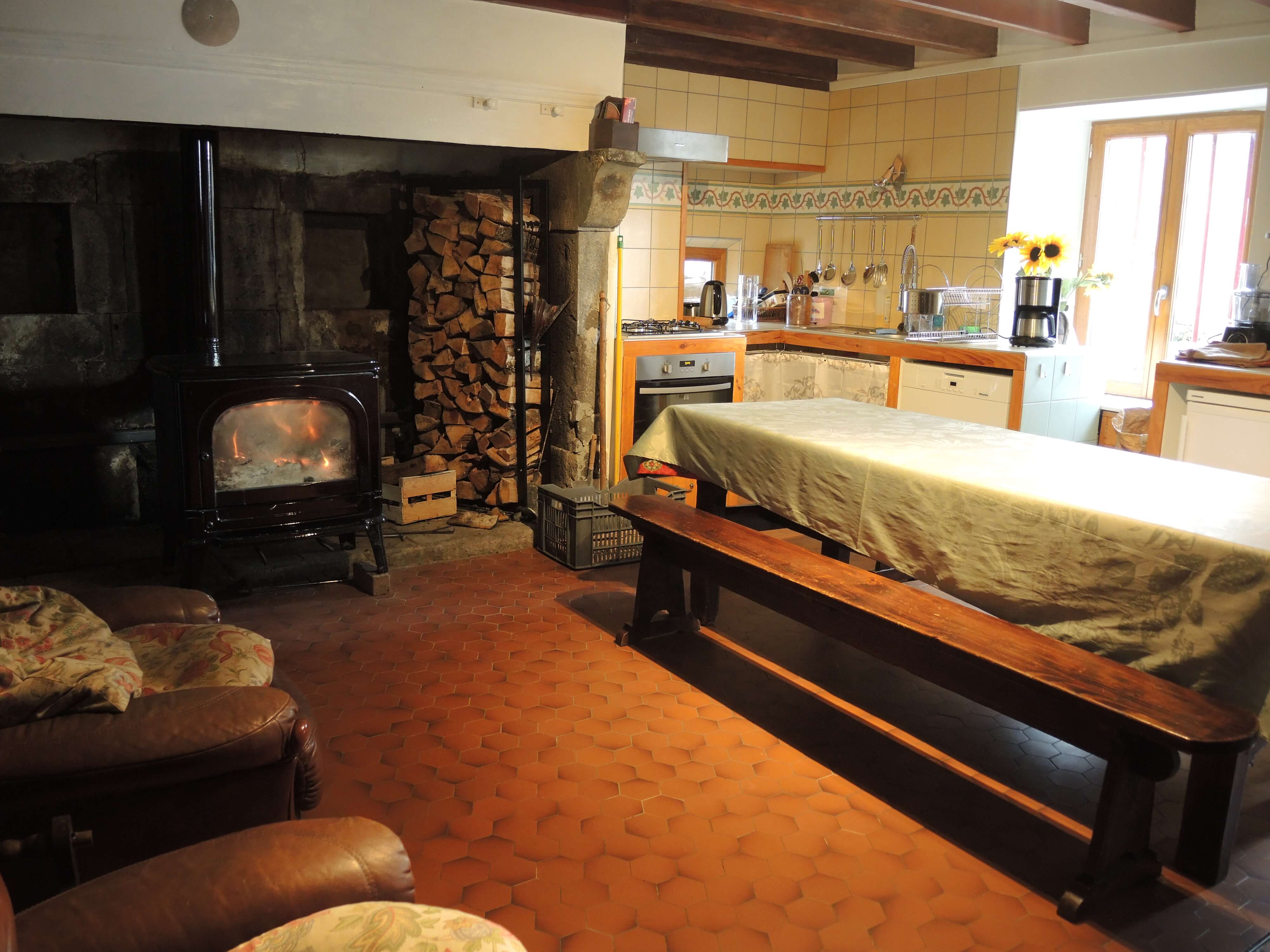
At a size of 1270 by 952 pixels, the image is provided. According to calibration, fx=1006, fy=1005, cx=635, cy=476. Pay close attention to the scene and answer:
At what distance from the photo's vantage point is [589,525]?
13.7 feet

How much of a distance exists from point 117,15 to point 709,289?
3.06 metres

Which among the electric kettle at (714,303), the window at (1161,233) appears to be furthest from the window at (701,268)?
the window at (1161,233)

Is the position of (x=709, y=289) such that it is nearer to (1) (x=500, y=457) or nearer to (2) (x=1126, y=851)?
(1) (x=500, y=457)

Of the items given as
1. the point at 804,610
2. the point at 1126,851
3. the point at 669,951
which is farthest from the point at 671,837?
Result: the point at 1126,851

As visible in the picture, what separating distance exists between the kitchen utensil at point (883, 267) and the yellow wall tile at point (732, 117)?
0.98 m

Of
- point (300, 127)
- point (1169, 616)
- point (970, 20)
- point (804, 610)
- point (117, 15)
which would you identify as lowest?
point (804, 610)

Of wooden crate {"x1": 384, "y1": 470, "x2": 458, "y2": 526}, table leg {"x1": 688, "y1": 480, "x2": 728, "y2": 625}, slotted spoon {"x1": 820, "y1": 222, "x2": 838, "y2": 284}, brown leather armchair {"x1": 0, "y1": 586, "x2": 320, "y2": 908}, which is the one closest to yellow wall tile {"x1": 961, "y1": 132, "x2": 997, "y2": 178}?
slotted spoon {"x1": 820, "y1": 222, "x2": 838, "y2": 284}

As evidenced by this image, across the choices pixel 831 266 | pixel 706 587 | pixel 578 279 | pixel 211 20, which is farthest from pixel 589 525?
pixel 831 266

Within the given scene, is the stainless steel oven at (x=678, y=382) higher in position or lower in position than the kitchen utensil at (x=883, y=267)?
lower

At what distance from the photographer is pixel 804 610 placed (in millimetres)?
2811

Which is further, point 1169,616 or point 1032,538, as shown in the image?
point 1032,538

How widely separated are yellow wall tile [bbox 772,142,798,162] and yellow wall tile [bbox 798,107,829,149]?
0.21ft

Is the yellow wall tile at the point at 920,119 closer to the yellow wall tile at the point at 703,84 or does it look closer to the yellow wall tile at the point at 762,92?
the yellow wall tile at the point at 762,92

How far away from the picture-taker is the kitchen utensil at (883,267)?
5.84 meters
